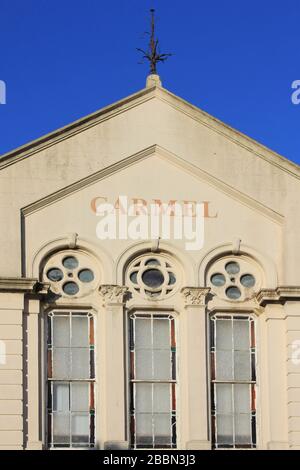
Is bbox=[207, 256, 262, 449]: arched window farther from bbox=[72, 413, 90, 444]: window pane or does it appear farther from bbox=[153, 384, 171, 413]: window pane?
bbox=[72, 413, 90, 444]: window pane

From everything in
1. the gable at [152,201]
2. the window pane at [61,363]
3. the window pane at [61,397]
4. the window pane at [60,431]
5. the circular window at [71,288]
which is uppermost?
the gable at [152,201]

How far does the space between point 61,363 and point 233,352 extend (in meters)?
3.77

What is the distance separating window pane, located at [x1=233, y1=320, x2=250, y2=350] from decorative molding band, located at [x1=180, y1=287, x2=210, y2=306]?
0.94 meters

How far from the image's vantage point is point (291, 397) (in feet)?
110

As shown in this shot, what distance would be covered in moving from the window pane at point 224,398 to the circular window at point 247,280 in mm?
2314

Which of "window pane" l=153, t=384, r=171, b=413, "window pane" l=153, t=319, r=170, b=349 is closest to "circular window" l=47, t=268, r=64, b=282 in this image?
"window pane" l=153, t=319, r=170, b=349

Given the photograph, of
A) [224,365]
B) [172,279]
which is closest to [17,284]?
[172,279]

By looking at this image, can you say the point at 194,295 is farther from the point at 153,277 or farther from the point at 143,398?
the point at 143,398

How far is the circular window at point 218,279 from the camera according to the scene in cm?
3438

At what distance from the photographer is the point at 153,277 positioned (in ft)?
112

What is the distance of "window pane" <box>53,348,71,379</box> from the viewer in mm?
33281

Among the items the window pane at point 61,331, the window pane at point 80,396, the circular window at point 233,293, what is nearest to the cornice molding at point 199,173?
the circular window at point 233,293

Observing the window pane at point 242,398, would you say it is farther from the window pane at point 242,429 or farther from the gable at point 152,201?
the gable at point 152,201

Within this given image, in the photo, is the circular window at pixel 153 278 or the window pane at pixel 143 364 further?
the circular window at pixel 153 278
